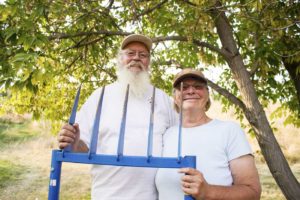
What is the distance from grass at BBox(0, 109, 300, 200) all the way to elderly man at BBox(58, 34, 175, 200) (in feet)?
18.3

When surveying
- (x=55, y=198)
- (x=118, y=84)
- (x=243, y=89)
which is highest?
(x=243, y=89)

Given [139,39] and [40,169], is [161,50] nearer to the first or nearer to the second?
[139,39]

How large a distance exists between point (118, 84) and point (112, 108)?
295 mm

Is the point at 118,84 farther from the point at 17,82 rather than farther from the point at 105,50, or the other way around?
the point at 105,50

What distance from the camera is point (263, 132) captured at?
4.69 meters

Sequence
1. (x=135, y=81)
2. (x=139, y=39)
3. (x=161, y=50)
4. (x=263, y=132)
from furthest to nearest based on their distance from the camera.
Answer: (x=161, y=50)
(x=263, y=132)
(x=139, y=39)
(x=135, y=81)

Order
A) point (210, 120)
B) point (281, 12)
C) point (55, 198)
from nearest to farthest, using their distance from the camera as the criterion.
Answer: point (55, 198), point (210, 120), point (281, 12)

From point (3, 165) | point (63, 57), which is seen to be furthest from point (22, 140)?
point (63, 57)

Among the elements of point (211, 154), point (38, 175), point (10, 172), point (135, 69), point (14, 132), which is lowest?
point (211, 154)

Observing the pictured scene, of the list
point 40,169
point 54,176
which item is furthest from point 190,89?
point 40,169

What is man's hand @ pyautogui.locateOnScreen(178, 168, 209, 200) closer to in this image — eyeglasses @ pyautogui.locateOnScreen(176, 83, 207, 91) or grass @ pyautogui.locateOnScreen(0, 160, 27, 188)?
eyeglasses @ pyautogui.locateOnScreen(176, 83, 207, 91)

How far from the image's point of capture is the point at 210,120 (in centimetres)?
226

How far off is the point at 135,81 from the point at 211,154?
95 centimetres

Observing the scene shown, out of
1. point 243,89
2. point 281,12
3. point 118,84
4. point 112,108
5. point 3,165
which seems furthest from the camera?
point 3,165
